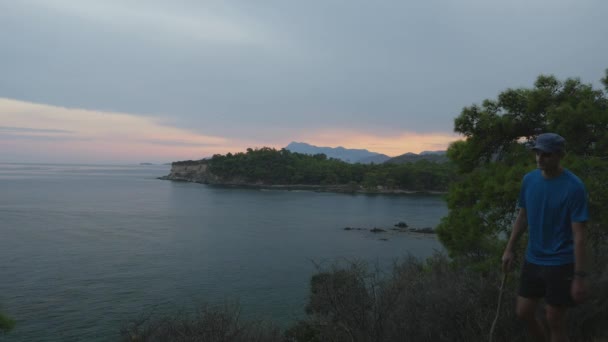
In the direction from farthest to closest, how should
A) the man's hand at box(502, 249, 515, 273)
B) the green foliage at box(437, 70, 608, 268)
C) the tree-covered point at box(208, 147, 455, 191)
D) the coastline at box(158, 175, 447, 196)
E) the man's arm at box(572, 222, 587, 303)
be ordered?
the tree-covered point at box(208, 147, 455, 191) < the coastline at box(158, 175, 447, 196) < the green foliage at box(437, 70, 608, 268) < the man's hand at box(502, 249, 515, 273) < the man's arm at box(572, 222, 587, 303)

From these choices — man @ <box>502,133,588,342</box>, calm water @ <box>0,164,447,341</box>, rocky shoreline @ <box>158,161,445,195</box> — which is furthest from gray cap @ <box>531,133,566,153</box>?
rocky shoreline @ <box>158,161,445,195</box>

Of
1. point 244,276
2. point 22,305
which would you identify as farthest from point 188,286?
point 22,305

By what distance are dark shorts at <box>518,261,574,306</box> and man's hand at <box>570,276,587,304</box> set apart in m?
0.08

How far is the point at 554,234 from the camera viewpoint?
3.12m

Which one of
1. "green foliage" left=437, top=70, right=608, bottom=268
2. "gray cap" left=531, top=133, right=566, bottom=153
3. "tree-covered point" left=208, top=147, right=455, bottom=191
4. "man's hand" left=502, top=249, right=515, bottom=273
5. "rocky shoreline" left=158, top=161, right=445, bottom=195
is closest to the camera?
"gray cap" left=531, top=133, right=566, bottom=153

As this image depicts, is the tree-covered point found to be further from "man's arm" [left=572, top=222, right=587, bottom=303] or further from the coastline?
"man's arm" [left=572, top=222, right=587, bottom=303]

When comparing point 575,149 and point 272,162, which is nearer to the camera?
point 575,149

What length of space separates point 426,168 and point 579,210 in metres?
92.3

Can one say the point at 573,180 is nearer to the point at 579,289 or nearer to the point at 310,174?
the point at 579,289

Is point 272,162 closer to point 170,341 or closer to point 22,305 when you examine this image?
point 22,305

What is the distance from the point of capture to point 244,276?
78.6 feet

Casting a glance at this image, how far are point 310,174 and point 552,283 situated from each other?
338 feet

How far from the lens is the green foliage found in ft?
30.3

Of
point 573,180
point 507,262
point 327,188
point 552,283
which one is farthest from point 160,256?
point 327,188
